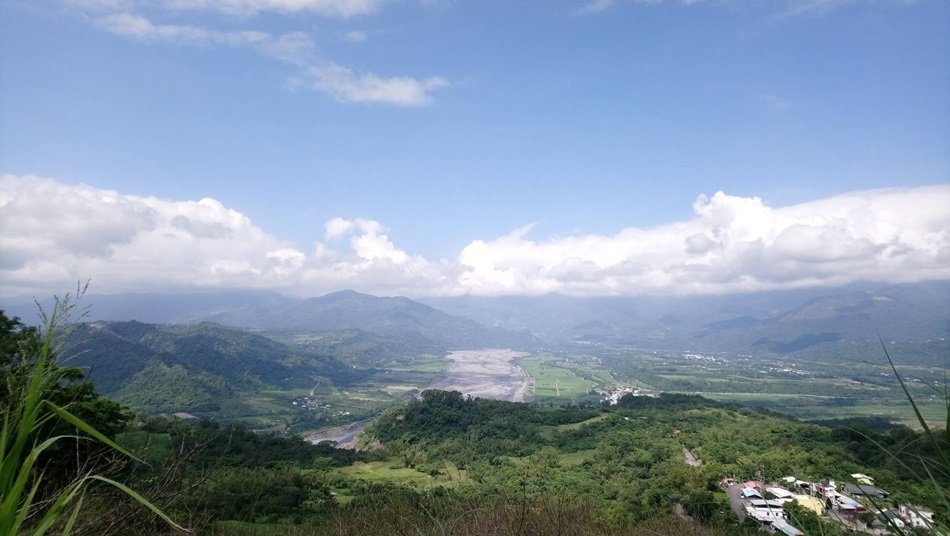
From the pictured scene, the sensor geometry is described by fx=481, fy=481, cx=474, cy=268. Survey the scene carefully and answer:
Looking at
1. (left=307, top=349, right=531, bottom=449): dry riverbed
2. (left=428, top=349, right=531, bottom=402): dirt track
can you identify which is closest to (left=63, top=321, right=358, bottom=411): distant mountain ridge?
(left=307, top=349, right=531, bottom=449): dry riverbed

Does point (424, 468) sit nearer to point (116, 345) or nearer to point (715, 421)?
point (715, 421)

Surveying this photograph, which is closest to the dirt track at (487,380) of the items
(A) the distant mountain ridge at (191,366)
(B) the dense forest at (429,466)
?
(A) the distant mountain ridge at (191,366)

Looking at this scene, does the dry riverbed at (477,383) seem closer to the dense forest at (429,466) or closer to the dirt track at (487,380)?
the dirt track at (487,380)

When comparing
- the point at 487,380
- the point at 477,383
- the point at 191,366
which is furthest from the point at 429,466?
the point at 487,380

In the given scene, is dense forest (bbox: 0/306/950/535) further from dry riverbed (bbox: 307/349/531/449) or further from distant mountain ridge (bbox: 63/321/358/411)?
distant mountain ridge (bbox: 63/321/358/411)

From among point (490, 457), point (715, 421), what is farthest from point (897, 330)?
point (490, 457)

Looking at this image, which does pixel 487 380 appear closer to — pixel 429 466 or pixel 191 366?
pixel 191 366
